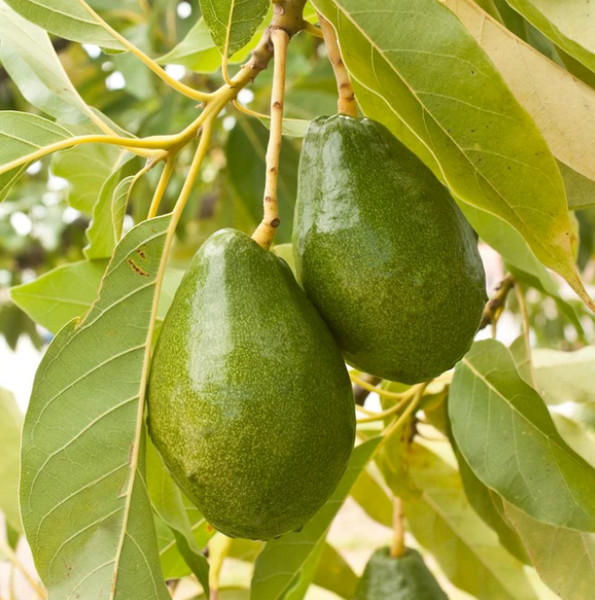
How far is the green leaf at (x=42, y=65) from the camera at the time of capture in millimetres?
981

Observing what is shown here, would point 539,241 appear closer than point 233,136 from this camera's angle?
Yes

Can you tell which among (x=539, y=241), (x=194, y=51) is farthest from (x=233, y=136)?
(x=539, y=241)

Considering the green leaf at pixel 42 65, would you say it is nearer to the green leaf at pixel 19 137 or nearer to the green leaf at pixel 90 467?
the green leaf at pixel 19 137

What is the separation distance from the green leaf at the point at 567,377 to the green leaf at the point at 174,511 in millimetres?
566

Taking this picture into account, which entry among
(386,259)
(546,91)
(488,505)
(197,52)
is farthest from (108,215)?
(488,505)

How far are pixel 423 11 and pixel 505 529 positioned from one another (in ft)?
2.64

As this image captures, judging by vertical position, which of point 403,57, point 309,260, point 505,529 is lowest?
point 505,529

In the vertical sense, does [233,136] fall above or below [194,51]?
below

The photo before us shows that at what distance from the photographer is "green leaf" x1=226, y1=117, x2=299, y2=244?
65.2 inches

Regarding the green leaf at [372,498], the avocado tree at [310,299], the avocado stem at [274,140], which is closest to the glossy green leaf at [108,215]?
the avocado tree at [310,299]

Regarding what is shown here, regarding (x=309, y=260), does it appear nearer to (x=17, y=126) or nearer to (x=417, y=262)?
(x=417, y=262)

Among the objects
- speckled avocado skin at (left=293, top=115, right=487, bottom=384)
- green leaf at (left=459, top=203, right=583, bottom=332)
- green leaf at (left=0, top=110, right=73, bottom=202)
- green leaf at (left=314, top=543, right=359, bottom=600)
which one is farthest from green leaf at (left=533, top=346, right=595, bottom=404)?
green leaf at (left=0, top=110, right=73, bottom=202)

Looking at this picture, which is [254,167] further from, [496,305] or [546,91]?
[546,91]

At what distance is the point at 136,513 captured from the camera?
776mm
